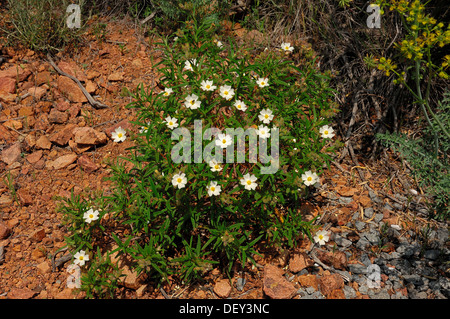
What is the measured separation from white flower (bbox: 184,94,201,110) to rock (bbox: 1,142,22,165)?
1892mm

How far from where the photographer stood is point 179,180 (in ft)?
8.66

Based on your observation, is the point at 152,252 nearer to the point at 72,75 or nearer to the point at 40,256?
the point at 40,256

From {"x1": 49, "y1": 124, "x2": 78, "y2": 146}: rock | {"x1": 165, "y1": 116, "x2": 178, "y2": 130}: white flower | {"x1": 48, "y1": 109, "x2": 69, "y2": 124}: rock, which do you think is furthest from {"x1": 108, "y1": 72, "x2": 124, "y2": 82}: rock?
{"x1": 165, "y1": 116, "x2": 178, "y2": 130}: white flower

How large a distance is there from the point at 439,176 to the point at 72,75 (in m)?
3.67

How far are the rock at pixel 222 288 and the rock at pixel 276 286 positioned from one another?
0.87 feet

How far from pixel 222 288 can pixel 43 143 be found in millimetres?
2192

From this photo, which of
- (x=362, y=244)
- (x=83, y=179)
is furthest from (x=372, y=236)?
(x=83, y=179)

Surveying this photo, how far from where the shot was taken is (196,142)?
9.12ft

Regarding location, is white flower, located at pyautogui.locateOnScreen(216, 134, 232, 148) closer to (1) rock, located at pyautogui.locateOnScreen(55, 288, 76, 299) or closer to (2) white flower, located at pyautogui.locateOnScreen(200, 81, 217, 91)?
(2) white flower, located at pyautogui.locateOnScreen(200, 81, 217, 91)

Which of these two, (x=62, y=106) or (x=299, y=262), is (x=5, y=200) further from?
(x=299, y=262)

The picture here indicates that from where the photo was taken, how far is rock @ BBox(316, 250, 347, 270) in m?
3.03

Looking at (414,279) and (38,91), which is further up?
(38,91)

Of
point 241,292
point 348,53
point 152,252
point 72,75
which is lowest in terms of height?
point 241,292

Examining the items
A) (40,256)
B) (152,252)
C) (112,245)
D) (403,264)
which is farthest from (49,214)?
(403,264)
